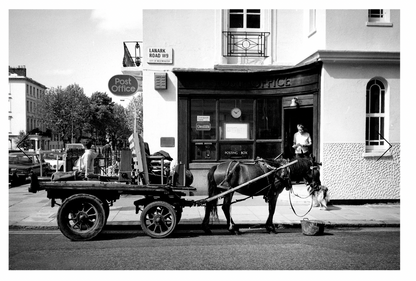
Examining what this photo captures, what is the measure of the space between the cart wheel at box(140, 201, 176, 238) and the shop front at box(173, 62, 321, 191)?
4.88 meters

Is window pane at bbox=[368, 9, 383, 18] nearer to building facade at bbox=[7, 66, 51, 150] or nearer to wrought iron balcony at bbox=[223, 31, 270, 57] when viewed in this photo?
wrought iron balcony at bbox=[223, 31, 270, 57]

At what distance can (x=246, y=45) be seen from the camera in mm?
11562

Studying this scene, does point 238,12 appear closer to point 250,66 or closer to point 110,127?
point 250,66

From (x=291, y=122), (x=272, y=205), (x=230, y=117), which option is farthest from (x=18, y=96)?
(x=291, y=122)

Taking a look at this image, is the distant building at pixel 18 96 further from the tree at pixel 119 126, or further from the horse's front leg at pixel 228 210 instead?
the tree at pixel 119 126

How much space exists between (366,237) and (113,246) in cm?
454

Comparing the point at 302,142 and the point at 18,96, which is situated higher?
the point at 18,96

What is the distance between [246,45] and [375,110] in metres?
4.27

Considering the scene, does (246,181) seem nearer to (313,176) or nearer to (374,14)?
(313,176)

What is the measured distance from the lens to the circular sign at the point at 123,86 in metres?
9.02

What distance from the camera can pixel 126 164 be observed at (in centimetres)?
659

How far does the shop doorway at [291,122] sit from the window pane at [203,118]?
2.26 metres
